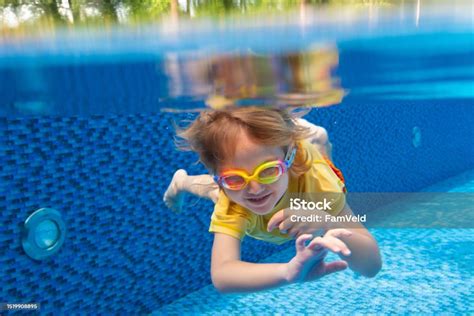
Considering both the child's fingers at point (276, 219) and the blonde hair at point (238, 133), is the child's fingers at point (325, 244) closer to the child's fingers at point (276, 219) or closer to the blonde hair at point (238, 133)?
the child's fingers at point (276, 219)

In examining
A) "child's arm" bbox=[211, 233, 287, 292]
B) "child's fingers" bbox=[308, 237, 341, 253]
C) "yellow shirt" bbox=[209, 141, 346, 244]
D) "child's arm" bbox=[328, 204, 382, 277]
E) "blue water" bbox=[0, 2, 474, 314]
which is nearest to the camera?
"child's fingers" bbox=[308, 237, 341, 253]

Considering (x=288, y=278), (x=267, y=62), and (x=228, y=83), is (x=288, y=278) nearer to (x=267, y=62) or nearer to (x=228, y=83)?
(x=267, y=62)

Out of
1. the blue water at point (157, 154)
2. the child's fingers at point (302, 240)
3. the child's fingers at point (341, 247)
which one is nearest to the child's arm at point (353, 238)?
the child's fingers at point (302, 240)

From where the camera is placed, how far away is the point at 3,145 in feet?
17.6

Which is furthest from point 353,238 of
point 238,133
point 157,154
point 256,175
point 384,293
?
point 157,154

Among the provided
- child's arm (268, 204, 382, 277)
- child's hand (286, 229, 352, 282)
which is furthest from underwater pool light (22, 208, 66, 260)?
child's hand (286, 229, 352, 282)

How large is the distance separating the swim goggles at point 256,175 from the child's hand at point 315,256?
93 centimetres

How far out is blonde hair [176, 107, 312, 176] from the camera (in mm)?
4406

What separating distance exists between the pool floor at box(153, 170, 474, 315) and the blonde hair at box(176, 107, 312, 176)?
2.93 metres

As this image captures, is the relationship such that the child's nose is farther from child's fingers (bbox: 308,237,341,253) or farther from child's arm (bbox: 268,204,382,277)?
child's fingers (bbox: 308,237,341,253)

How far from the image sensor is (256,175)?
4184mm

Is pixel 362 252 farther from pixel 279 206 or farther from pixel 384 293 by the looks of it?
pixel 384 293

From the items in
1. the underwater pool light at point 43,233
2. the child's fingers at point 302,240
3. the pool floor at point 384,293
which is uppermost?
the child's fingers at point 302,240

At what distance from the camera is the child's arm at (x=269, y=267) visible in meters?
3.18
